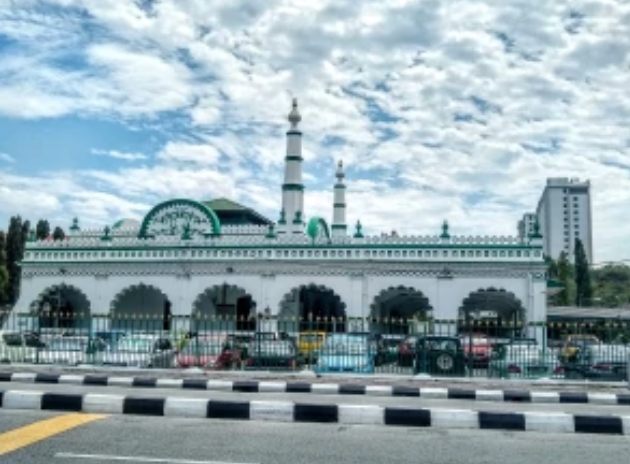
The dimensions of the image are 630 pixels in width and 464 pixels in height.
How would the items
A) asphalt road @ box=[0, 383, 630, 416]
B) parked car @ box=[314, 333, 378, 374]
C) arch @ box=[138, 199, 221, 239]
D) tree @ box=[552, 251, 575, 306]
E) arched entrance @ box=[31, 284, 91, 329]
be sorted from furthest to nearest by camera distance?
tree @ box=[552, 251, 575, 306] → arched entrance @ box=[31, 284, 91, 329] → arch @ box=[138, 199, 221, 239] → parked car @ box=[314, 333, 378, 374] → asphalt road @ box=[0, 383, 630, 416]

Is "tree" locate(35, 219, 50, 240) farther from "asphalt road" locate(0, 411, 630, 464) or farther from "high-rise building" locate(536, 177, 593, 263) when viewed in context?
"high-rise building" locate(536, 177, 593, 263)

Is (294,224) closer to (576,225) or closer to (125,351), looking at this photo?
(125,351)

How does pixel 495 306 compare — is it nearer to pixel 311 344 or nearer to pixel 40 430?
pixel 311 344

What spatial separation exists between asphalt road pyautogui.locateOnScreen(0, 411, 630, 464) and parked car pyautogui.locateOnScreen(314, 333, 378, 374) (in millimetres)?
8338

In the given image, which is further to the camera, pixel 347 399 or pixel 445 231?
pixel 445 231

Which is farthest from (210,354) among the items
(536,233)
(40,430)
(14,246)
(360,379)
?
(14,246)

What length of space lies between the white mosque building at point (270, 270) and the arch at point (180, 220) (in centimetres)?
4

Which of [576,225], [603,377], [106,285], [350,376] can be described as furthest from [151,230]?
[576,225]

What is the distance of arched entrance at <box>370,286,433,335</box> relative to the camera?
25766mm

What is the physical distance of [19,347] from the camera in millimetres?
18188

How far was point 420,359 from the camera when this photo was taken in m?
15.6

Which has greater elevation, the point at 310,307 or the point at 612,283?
the point at 612,283

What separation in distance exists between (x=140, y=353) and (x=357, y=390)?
22.7 feet

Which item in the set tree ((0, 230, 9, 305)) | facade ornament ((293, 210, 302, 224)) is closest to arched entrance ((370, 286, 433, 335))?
facade ornament ((293, 210, 302, 224))
